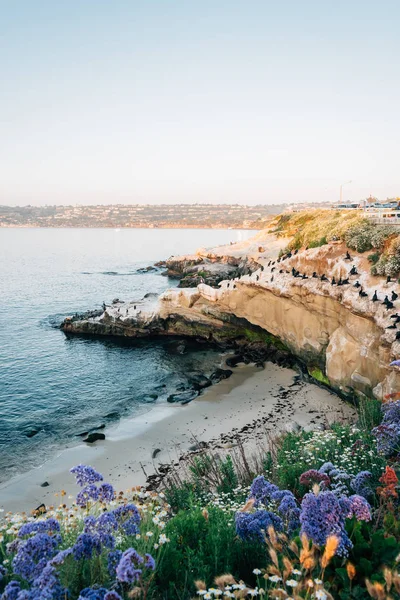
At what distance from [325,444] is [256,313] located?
1648 centimetres

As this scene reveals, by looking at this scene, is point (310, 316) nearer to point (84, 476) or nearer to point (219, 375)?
point (219, 375)

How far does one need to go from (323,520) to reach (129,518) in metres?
2.29

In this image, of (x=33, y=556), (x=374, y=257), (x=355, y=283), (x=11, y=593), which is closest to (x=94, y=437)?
(x=355, y=283)

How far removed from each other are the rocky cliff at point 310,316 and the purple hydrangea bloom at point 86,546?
12.8 meters

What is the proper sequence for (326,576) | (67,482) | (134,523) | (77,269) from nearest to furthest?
(326,576) → (134,523) → (67,482) → (77,269)

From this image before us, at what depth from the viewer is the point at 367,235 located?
21.4 metres

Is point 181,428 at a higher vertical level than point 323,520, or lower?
lower

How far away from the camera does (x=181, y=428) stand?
64.3ft

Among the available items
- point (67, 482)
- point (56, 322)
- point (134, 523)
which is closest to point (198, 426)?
point (67, 482)

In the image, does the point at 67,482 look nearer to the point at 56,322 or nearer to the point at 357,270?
the point at 357,270

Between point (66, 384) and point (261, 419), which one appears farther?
point (66, 384)

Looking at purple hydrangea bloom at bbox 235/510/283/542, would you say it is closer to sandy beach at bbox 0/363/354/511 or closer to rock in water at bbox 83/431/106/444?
sandy beach at bbox 0/363/354/511

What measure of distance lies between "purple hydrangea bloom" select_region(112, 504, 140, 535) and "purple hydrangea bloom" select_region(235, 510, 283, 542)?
1205mm

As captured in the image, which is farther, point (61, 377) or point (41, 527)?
point (61, 377)
